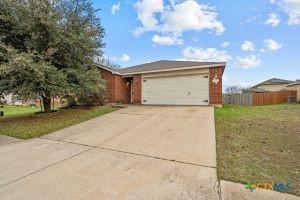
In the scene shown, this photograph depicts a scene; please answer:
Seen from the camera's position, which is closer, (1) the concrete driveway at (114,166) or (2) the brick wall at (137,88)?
(1) the concrete driveway at (114,166)

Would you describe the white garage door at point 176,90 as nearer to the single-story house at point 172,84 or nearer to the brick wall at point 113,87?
the single-story house at point 172,84

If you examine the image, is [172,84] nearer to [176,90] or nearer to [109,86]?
[176,90]

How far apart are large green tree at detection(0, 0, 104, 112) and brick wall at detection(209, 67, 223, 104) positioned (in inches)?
271

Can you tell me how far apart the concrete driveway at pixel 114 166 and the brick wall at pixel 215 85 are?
5.59 m

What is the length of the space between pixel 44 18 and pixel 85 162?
7.57 metres

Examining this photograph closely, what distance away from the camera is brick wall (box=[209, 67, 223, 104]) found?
11.0 metres

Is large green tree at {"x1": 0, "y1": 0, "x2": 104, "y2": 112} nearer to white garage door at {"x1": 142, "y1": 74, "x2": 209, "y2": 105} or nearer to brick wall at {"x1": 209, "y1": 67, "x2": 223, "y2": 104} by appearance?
white garage door at {"x1": 142, "y1": 74, "x2": 209, "y2": 105}

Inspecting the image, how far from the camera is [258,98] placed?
17.0m

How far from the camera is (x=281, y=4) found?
368 inches

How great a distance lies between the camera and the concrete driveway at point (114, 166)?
101 inches

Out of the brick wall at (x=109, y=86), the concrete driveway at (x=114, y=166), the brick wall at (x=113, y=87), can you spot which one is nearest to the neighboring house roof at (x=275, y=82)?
the brick wall at (x=113, y=87)

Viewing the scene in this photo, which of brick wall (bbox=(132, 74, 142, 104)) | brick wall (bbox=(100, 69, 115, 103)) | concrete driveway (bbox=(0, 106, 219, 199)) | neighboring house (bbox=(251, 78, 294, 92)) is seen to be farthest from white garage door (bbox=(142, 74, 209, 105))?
neighboring house (bbox=(251, 78, 294, 92))

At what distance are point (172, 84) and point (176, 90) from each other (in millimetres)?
511

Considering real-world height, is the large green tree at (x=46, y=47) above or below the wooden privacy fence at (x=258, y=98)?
above
